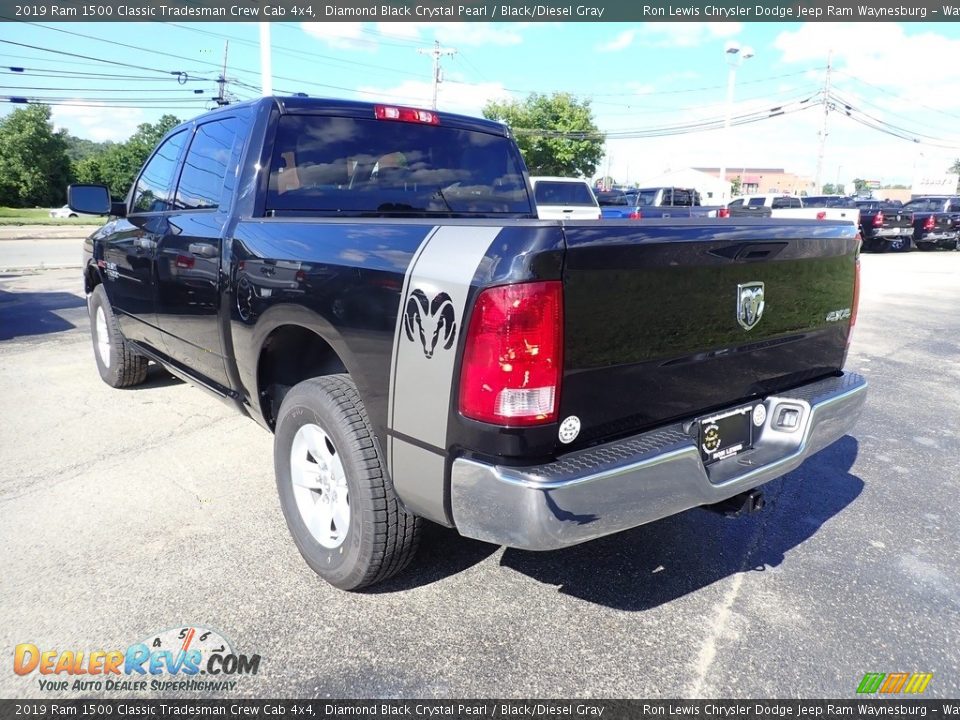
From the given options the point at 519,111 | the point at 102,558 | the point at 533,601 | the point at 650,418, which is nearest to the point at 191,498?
the point at 102,558

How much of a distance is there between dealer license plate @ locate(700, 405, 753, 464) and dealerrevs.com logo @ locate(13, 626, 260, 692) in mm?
1745

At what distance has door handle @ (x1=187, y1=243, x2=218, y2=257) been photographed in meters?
3.27

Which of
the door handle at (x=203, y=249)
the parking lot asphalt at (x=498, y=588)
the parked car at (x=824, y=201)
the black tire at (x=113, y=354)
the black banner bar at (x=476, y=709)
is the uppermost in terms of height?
the parked car at (x=824, y=201)

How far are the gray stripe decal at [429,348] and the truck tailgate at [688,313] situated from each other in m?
0.32

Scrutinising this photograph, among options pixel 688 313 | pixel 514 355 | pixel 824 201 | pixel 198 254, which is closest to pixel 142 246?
pixel 198 254

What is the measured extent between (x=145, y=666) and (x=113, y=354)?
11.8ft

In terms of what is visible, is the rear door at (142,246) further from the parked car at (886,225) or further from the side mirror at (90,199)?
the parked car at (886,225)

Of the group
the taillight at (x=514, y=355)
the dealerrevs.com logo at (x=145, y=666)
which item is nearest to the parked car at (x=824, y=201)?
the taillight at (x=514, y=355)

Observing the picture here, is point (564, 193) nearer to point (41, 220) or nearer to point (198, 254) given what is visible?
point (198, 254)

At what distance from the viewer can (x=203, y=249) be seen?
11.0 ft

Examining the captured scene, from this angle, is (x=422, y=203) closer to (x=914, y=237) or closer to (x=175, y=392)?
(x=175, y=392)

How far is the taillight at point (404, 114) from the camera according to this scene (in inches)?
144

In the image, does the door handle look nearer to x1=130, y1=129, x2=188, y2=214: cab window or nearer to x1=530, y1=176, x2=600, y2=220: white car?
x1=130, y1=129, x2=188, y2=214: cab window

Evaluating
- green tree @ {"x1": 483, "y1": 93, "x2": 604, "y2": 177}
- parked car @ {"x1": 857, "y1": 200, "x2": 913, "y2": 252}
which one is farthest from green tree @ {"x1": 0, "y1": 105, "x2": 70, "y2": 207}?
parked car @ {"x1": 857, "y1": 200, "x2": 913, "y2": 252}
